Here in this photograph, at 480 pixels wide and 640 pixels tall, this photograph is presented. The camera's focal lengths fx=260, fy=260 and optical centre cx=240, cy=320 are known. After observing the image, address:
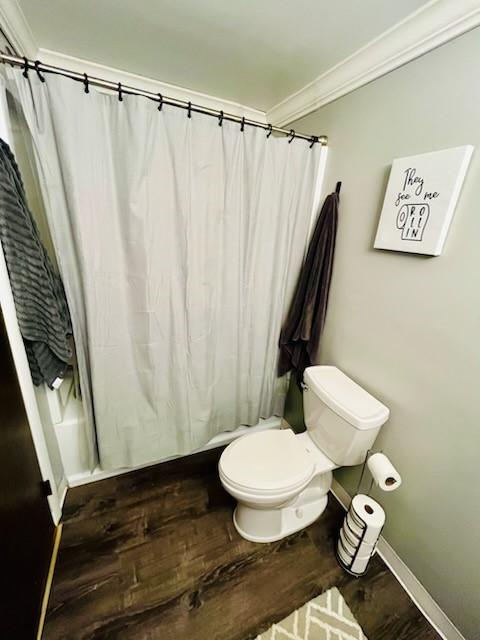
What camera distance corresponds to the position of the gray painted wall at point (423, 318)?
889 millimetres

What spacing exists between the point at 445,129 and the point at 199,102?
1289 millimetres

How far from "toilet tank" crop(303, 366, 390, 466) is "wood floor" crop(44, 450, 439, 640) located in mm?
496

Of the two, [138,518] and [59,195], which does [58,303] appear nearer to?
[59,195]

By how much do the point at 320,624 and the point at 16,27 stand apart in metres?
2.58

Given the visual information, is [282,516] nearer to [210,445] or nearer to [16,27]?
[210,445]

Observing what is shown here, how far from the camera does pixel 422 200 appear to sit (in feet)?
3.18

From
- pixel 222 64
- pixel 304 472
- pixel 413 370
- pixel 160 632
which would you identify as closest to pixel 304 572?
pixel 304 472

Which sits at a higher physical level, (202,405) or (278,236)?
(278,236)

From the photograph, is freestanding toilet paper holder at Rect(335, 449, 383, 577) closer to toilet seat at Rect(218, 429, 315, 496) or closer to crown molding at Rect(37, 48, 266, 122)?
toilet seat at Rect(218, 429, 315, 496)

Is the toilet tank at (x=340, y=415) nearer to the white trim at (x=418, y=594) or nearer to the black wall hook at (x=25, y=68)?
the white trim at (x=418, y=594)

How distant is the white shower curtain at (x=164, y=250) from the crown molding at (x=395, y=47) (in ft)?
0.83

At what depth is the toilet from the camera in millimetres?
1121

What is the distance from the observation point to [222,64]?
3.97 ft

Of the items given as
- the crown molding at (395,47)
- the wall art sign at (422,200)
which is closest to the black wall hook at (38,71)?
the crown molding at (395,47)
